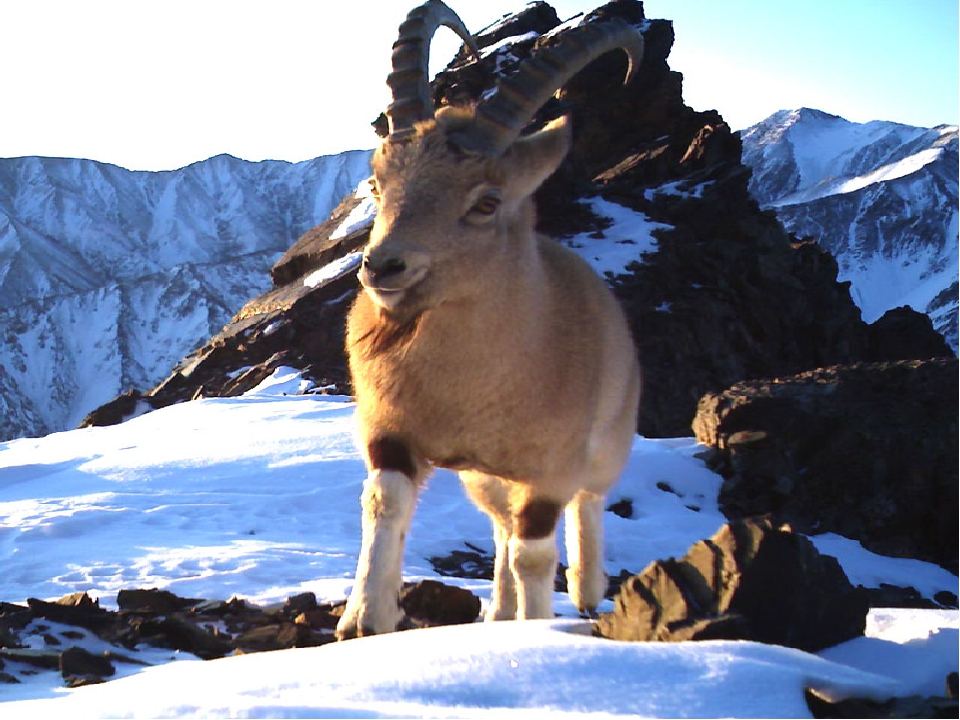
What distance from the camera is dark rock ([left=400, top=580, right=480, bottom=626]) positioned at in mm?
5625

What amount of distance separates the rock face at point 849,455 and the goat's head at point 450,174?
10.4 metres

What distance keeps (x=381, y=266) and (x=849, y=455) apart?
539 inches

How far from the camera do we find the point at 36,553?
25.5 ft

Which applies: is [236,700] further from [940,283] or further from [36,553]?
[940,283]

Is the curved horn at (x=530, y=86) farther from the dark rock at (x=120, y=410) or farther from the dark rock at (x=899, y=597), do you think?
the dark rock at (x=120, y=410)

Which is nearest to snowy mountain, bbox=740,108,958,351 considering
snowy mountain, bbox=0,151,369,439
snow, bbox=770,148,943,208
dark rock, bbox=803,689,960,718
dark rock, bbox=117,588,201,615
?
snow, bbox=770,148,943,208

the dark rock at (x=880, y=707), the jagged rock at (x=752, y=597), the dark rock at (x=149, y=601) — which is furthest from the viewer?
the dark rock at (x=149, y=601)

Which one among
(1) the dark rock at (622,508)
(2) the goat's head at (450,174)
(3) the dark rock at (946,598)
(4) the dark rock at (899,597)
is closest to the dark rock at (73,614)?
(2) the goat's head at (450,174)

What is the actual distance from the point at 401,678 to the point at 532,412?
6.78ft

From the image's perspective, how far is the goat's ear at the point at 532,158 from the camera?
4.97 meters

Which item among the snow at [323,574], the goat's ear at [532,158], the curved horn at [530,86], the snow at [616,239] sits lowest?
the snow at [323,574]

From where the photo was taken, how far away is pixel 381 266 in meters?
4.22

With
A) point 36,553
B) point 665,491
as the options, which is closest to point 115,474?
point 36,553

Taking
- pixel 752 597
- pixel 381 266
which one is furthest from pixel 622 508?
pixel 381 266
